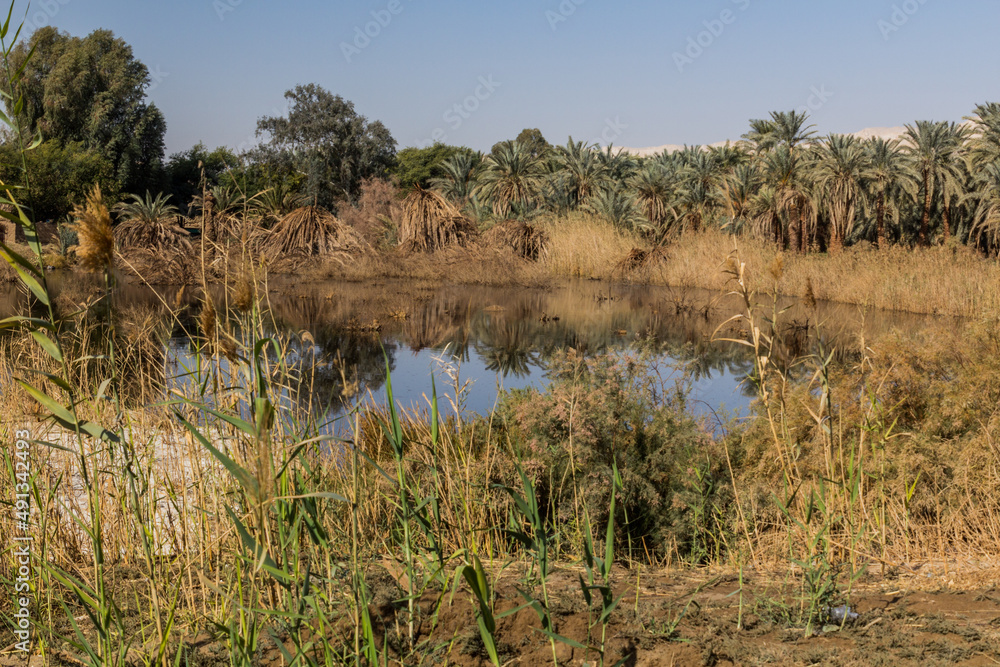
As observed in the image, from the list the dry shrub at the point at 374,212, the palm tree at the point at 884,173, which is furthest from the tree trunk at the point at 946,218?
the dry shrub at the point at 374,212

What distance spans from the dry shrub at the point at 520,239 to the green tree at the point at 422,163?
19867 millimetres

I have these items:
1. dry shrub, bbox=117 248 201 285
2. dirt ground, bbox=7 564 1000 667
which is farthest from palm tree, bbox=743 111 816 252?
dirt ground, bbox=7 564 1000 667

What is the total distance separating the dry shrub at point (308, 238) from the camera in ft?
77.7

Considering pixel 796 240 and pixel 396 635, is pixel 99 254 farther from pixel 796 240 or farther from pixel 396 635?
pixel 796 240

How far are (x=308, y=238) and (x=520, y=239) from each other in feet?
21.6

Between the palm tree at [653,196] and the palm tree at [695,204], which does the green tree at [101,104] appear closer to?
the palm tree at [653,196]

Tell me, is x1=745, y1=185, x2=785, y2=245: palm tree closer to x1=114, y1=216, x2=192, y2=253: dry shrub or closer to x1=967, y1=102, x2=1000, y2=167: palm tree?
x1=967, y1=102, x2=1000, y2=167: palm tree

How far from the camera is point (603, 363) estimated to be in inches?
228

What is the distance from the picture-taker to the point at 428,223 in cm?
2536

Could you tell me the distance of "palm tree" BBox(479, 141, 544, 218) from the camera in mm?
31234

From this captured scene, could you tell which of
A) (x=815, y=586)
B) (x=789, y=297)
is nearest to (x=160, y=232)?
(x=789, y=297)

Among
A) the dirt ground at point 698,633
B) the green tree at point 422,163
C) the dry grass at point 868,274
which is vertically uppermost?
the green tree at point 422,163

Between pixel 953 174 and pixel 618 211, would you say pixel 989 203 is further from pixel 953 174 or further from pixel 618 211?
pixel 618 211

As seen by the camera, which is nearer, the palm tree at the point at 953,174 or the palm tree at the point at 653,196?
the palm tree at the point at 653,196
